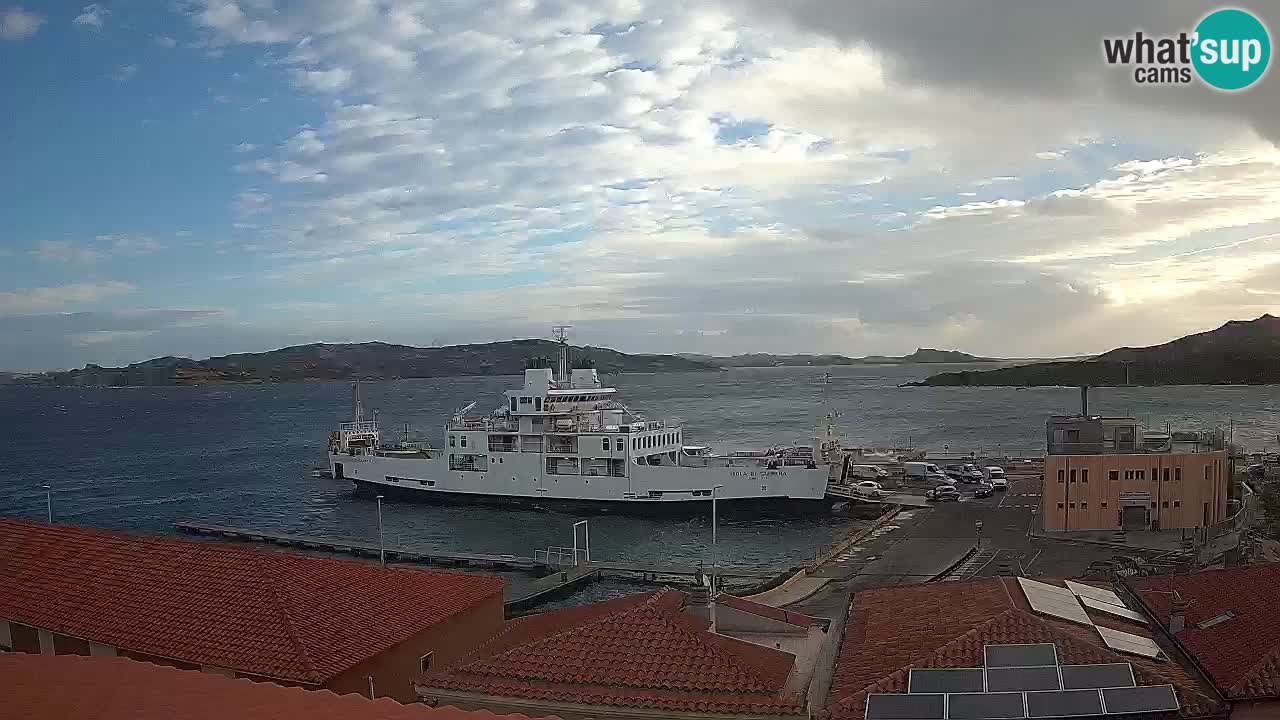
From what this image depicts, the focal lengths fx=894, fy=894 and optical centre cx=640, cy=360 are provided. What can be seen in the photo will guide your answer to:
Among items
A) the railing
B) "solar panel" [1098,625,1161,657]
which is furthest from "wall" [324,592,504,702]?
the railing

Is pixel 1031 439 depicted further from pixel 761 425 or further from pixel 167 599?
pixel 167 599

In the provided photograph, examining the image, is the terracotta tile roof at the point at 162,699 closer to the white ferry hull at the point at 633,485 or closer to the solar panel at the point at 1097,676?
the solar panel at the point at 1097,676

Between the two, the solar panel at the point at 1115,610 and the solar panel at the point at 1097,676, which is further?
the solar panel at the point at 1115,610

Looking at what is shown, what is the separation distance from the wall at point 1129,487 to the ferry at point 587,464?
10.9 m

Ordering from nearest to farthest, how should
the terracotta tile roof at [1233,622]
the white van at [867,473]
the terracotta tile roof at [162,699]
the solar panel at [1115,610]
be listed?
the terracotta tile roof at [162,699] → the terracotta tile roof at [1233,622] → the solar panel at [1115,610] → the white van at [867,473]

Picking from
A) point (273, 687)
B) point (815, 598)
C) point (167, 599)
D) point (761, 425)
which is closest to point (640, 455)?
point (815, 598)

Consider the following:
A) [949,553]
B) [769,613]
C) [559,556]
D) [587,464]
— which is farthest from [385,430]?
[769,613]

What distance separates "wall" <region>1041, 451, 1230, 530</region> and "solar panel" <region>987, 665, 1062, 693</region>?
18397mm

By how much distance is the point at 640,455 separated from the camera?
35.3 metres

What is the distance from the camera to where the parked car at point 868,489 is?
35938 millimetres

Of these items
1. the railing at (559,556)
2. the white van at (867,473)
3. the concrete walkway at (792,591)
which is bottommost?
the railing at (559,556)

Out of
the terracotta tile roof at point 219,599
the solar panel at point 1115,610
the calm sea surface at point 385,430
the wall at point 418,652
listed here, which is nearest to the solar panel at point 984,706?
the solar panel at point 1115,610

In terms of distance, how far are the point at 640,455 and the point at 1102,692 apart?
28.8 m

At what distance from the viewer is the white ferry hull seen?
112 ft
